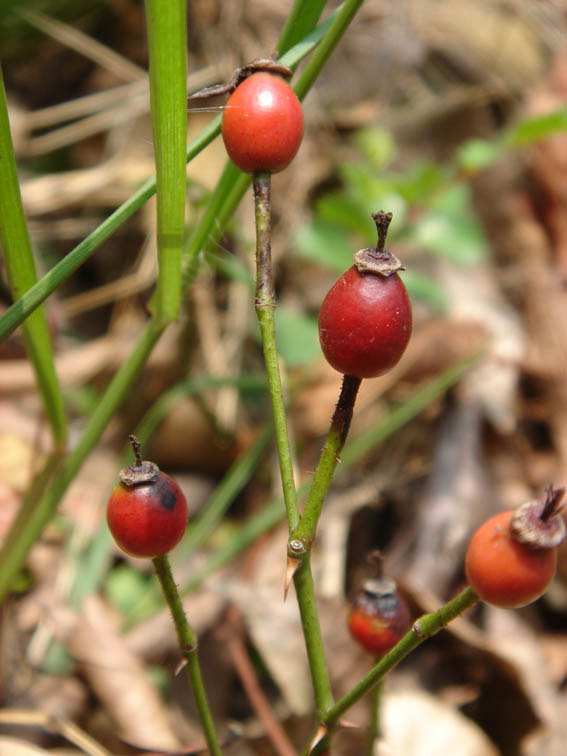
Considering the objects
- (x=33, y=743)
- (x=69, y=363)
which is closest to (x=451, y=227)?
(x=69, y=363)

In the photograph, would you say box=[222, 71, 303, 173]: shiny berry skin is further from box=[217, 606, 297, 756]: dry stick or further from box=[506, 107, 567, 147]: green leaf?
box=[506, 107, 567, 147]: green leaf

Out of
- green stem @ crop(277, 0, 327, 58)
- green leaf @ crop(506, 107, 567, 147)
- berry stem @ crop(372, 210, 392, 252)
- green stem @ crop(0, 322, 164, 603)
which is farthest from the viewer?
green leaf @ crop(506, 107, 567, 147)

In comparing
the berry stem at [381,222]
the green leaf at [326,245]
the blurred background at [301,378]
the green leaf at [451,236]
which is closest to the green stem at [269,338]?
the berry stem at [381,222]

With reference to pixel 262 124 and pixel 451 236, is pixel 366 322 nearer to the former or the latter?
pixel 262 124

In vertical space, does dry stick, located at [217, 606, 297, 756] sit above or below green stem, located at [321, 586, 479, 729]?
above

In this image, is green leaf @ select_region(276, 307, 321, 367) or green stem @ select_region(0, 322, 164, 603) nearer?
green stem @ select_region(0, 322, 164, 603)

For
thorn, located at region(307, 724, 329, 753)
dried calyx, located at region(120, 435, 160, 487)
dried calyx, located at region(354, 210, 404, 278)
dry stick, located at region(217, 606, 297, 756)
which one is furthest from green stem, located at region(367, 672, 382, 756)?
dried calyx, located at region(354, 210, 404, 278)

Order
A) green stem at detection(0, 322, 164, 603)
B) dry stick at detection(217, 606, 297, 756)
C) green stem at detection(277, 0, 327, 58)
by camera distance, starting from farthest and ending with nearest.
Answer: dry stick at detection(217, 606, 297, 756) → green stem at detection(0, 322, 164, 603) → green stem at detection(277, 0, 327, 58)
